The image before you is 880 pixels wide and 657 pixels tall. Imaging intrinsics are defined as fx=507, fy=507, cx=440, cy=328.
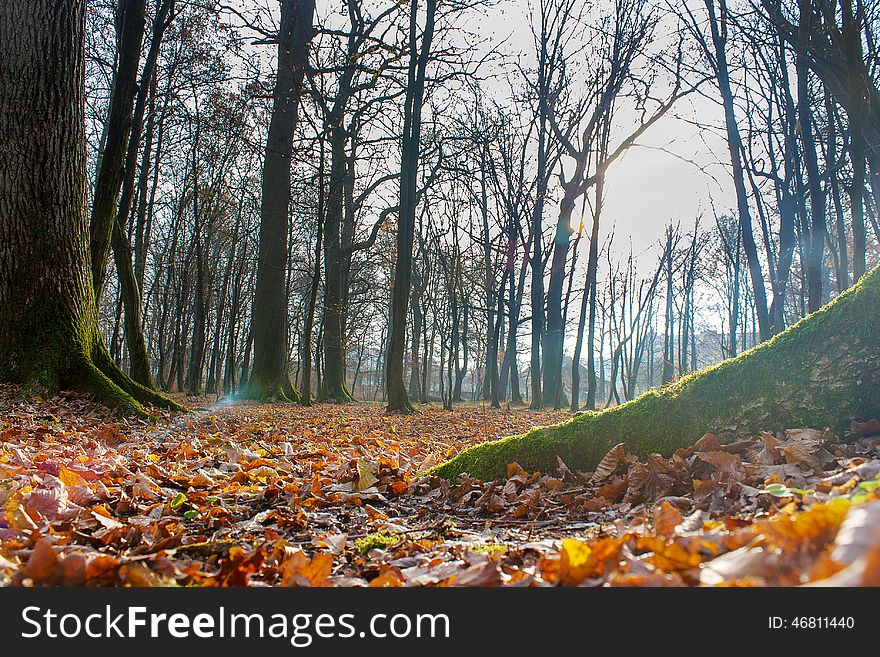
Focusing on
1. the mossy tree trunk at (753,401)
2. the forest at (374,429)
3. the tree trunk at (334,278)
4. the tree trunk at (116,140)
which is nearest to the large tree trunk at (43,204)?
the forest at (374,429)

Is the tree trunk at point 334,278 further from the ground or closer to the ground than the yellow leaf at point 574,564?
further from the ground

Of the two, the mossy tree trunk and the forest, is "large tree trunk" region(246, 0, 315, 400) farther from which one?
the mossy tree trunk

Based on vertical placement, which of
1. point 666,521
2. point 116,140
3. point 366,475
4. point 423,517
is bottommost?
point 423,517

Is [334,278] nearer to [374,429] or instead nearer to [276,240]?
[276,240]

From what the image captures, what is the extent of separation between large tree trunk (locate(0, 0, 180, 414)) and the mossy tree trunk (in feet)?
12.9

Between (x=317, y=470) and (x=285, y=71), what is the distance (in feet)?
36.8

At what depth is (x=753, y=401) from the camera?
277 centimetres

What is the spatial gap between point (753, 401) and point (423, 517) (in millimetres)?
1890

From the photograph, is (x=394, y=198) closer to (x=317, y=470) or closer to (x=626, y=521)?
(x=317, y=470)

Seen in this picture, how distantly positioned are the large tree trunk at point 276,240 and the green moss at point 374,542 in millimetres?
10668

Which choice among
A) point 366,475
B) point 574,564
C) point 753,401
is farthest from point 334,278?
point 574,564

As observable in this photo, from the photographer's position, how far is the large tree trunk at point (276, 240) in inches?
484

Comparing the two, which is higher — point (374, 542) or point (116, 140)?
point (116, 140)

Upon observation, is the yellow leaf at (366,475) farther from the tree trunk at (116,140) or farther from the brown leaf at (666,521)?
the tree trunk at (116,140)
